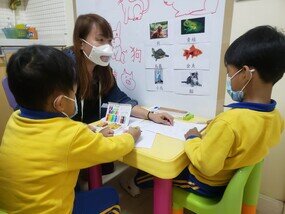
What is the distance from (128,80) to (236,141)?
0.99m

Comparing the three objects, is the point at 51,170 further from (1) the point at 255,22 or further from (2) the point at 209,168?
(1) the point at 255,22

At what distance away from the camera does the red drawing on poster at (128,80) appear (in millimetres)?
1523

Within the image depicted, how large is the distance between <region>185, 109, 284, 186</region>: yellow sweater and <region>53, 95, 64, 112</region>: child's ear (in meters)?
0.47

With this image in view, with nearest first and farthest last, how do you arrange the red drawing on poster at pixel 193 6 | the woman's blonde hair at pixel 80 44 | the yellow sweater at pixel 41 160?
1. the yellow sweater at pixel 41 160
2. the red drawing on poster at pixel 193 6
3. the woman's blonde hair at pixel 80 44

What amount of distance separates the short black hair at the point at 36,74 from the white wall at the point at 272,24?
84 cm

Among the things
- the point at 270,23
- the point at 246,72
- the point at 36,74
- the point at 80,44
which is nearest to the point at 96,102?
the point at 80,44

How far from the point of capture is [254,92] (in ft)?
2.45

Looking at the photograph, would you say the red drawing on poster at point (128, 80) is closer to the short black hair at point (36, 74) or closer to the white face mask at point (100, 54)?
the white face mask at point (100, 54)

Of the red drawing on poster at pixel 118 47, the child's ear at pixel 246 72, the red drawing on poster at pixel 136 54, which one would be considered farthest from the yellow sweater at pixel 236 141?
the red drawing on poster at pixel 118 47

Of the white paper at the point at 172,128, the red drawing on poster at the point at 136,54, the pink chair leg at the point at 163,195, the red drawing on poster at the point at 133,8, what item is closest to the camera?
the pink chair leg at the point at 163,195

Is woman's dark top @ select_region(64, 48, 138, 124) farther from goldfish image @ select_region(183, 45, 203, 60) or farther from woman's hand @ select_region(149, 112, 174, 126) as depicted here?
goldfish image @ select_region(183, 45, 203, 60)

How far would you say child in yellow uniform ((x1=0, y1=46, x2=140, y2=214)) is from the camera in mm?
646

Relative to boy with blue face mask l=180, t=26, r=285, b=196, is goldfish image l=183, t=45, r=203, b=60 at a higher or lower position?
higher

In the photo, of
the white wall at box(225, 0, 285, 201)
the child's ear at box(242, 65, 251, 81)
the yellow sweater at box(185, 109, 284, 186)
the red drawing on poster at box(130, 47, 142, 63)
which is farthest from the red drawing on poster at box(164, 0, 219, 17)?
the yellow sweater at box(185, 109, 284, 186)
